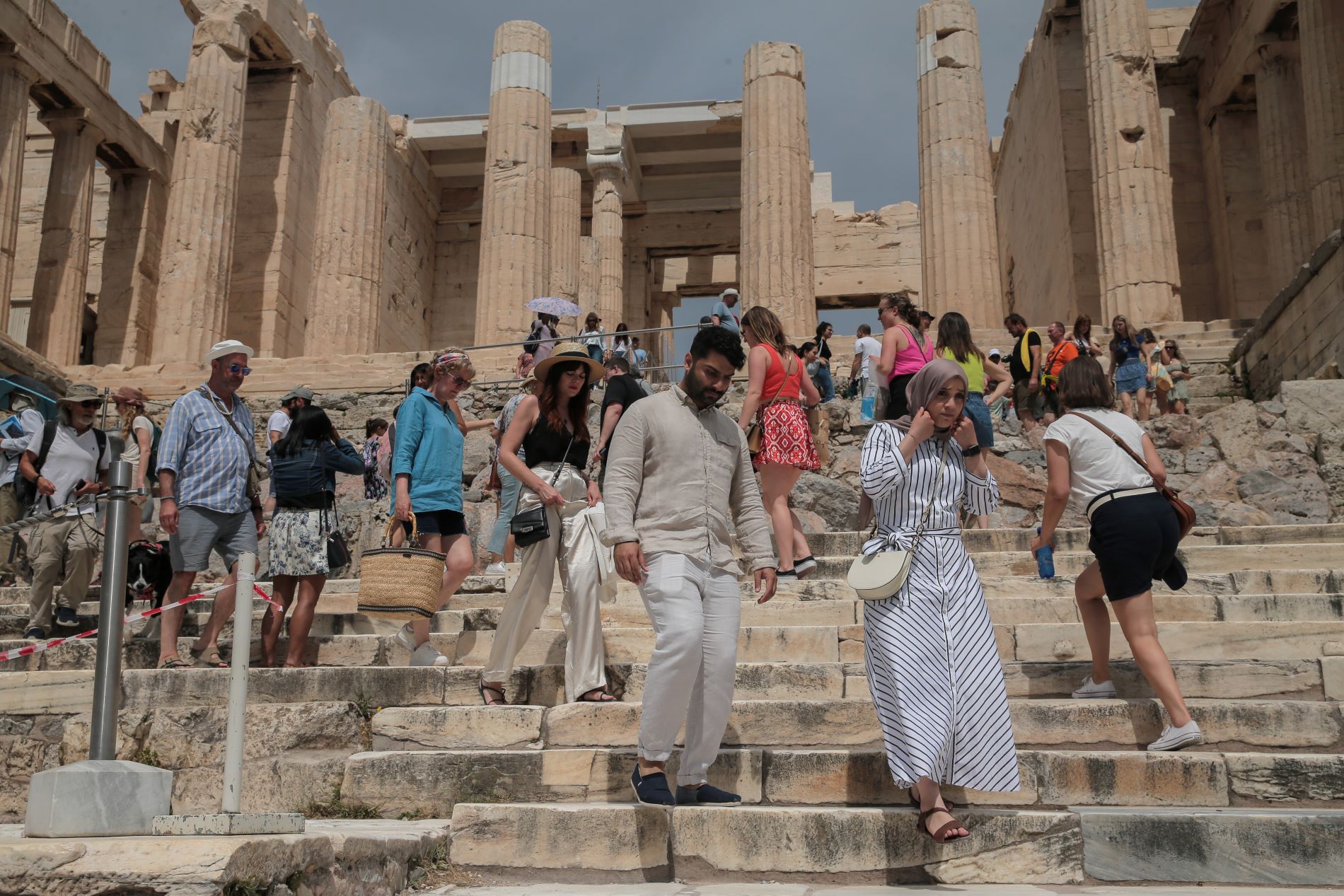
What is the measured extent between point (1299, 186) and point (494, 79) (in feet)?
47.9

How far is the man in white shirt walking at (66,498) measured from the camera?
7.39 metres

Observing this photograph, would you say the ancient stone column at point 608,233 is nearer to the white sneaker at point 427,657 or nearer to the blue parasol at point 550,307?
the blue parasol at point 550,307

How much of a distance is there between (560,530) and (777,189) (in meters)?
16.8

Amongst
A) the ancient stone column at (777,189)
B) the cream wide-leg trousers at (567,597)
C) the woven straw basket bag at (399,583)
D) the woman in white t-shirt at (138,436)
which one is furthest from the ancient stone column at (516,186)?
the cream wide-leg trousers at (567,597)

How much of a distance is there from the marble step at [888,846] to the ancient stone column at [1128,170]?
16221 mm

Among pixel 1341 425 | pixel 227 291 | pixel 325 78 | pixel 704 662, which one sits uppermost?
pixel 325 78

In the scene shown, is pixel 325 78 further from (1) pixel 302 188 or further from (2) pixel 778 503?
(2) pixel 778 503

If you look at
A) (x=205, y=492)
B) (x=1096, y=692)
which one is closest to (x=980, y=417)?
(x=1096, y=692)

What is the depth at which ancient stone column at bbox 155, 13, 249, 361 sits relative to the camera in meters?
21.7

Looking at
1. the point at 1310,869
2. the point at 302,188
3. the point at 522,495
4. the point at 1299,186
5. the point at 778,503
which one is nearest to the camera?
the point at 1310,869

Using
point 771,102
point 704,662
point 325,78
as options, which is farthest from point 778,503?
point 325,78

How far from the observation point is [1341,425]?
38.2 ft

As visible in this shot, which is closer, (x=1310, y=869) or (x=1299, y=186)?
(x=1310, y=869)

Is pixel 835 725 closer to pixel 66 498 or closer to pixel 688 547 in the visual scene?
pixel 688 547
